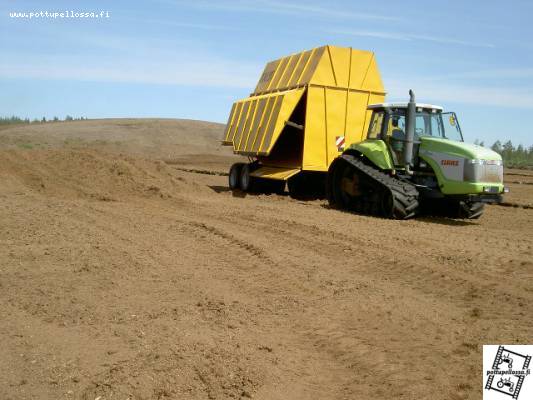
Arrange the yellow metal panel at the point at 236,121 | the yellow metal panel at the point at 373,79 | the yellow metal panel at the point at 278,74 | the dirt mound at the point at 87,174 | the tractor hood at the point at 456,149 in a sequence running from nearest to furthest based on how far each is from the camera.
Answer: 1. the tractor hood at the point at 456,149
2. the dirt mound at the point at 87,174
3. the yellow metal panel at the point at 373,79
4. the yellow metal panel at the point at 278,74
5. the yellow metal panel at the point at 236,121

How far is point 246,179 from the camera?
17.7m

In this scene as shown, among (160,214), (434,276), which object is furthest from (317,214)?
(434,276)

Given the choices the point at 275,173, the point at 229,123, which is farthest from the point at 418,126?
the point at 229,123

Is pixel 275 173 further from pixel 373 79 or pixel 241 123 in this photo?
pixel 373 79

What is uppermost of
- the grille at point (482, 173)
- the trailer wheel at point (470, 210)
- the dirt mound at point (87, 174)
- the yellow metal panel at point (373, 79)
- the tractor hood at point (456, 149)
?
the yellow metal panel at point (373, 79)

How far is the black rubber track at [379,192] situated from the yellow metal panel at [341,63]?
271cm

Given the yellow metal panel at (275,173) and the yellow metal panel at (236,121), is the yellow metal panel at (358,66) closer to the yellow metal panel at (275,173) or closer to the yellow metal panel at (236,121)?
the yellow metal panel at (275,173)

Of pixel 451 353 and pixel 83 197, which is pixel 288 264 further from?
pixel 83 197

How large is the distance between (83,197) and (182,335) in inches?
348

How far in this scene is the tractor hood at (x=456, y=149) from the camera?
11422mm

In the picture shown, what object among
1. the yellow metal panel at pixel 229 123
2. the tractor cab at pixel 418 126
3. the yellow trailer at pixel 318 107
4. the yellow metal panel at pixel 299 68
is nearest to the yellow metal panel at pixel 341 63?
the yellow trailer at pixel 318 107

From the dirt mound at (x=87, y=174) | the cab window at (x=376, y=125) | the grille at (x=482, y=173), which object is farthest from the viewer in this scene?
the dirt mound at (x=87, y=174)

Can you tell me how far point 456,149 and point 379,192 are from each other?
1749mm

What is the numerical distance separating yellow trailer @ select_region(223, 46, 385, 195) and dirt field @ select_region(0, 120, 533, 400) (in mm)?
3624
